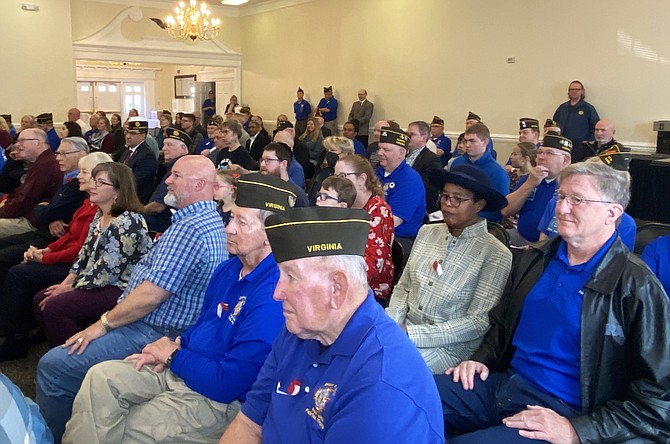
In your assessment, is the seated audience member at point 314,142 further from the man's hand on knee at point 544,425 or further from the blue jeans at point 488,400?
the man's hand on knee at point 544,425

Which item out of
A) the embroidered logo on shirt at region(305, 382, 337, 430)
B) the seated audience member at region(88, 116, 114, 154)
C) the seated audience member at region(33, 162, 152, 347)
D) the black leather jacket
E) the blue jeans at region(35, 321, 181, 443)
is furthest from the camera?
the seated audience member at region(88, 116, 114, 154)

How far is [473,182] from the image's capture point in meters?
2.56

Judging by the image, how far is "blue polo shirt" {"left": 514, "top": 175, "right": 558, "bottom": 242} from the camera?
159 inches

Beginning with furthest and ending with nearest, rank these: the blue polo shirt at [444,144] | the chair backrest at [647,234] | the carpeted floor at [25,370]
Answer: the blue polo shirt at [444,144] < the carpeted floor at [25,370] < the chair backrest at [647,234]

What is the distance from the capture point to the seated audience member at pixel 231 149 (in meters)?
6.31

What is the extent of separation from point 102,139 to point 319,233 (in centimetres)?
1036

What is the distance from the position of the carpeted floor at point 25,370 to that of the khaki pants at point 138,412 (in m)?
1.42

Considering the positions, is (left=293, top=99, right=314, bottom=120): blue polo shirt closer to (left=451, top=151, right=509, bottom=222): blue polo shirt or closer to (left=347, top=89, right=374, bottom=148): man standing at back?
(left=347, top=89, right=374, bottom=148): man standing at back

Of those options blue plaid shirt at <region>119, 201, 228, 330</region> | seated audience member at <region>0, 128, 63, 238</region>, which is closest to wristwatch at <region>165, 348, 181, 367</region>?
blue plaid shirt at <region>119, 201, 228, 330</region>

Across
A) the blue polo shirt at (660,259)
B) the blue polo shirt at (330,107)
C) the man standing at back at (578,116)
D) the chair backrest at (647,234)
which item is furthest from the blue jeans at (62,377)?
the blue polo shirt at (330,107)

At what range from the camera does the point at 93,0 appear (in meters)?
14.1

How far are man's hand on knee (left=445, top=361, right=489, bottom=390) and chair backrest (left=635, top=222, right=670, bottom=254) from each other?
1139 mm

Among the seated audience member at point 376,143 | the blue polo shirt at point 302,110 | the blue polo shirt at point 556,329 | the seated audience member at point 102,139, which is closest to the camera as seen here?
the blue polo shirt at point 556,329

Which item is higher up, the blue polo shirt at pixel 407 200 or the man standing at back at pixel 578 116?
the man standing at back at pixel 578 116
